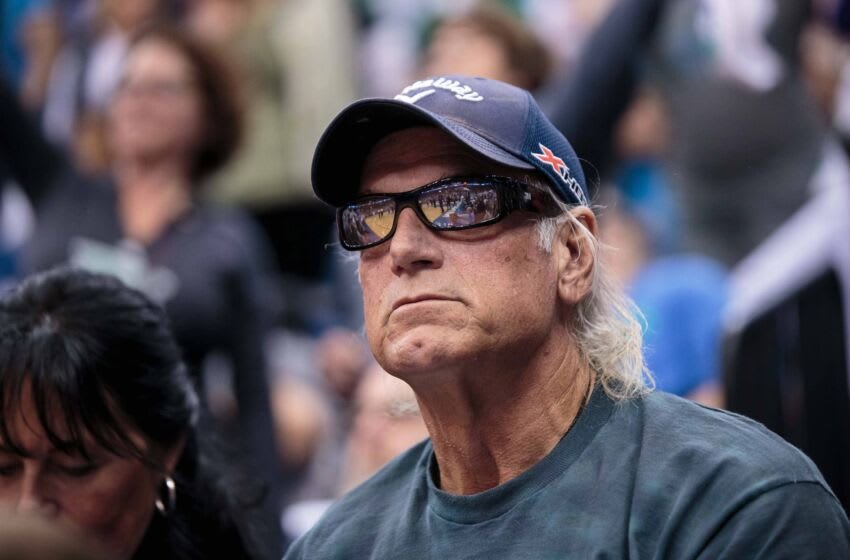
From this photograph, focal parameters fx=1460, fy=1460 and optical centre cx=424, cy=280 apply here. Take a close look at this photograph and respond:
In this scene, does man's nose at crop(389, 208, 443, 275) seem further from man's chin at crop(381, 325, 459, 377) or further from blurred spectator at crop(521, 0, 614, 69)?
blurred spectator at crop(521, 0, 614, 69)

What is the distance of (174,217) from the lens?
5.54m

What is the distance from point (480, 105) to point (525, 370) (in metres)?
0.51

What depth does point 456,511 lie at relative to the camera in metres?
2.70


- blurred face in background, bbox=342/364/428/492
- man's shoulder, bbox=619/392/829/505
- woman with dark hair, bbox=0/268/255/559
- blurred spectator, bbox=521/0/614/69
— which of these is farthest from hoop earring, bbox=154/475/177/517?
blurred spectator, bbox=521/0/614/69

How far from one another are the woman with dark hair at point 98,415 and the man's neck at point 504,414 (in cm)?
78

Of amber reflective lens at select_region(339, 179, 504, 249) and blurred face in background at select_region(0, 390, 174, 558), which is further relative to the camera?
blurred face in background at select_region(0, 390, 174, 558)

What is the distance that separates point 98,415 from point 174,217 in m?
2.46

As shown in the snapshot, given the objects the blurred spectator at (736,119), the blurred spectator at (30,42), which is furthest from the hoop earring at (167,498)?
the blurred spectator at (30,42)

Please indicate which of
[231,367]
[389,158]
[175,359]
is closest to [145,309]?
[175,359]

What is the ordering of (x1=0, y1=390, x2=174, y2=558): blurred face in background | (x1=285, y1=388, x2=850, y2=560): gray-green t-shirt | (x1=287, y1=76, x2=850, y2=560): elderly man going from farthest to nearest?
(x1=0, y1=390, x2=174, y2=558): blurred face in background, (x1=287, y1=76, x2=850, y2=560): elderly man, (x1=285, y1=388, x2=850, y2=560): gray-green t-shirt

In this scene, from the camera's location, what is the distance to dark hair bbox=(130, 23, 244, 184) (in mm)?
5734

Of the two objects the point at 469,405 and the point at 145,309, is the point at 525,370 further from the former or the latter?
the point at 145,309

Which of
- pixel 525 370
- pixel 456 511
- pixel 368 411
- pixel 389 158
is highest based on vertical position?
pixel 389 158

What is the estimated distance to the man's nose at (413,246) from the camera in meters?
2.74
